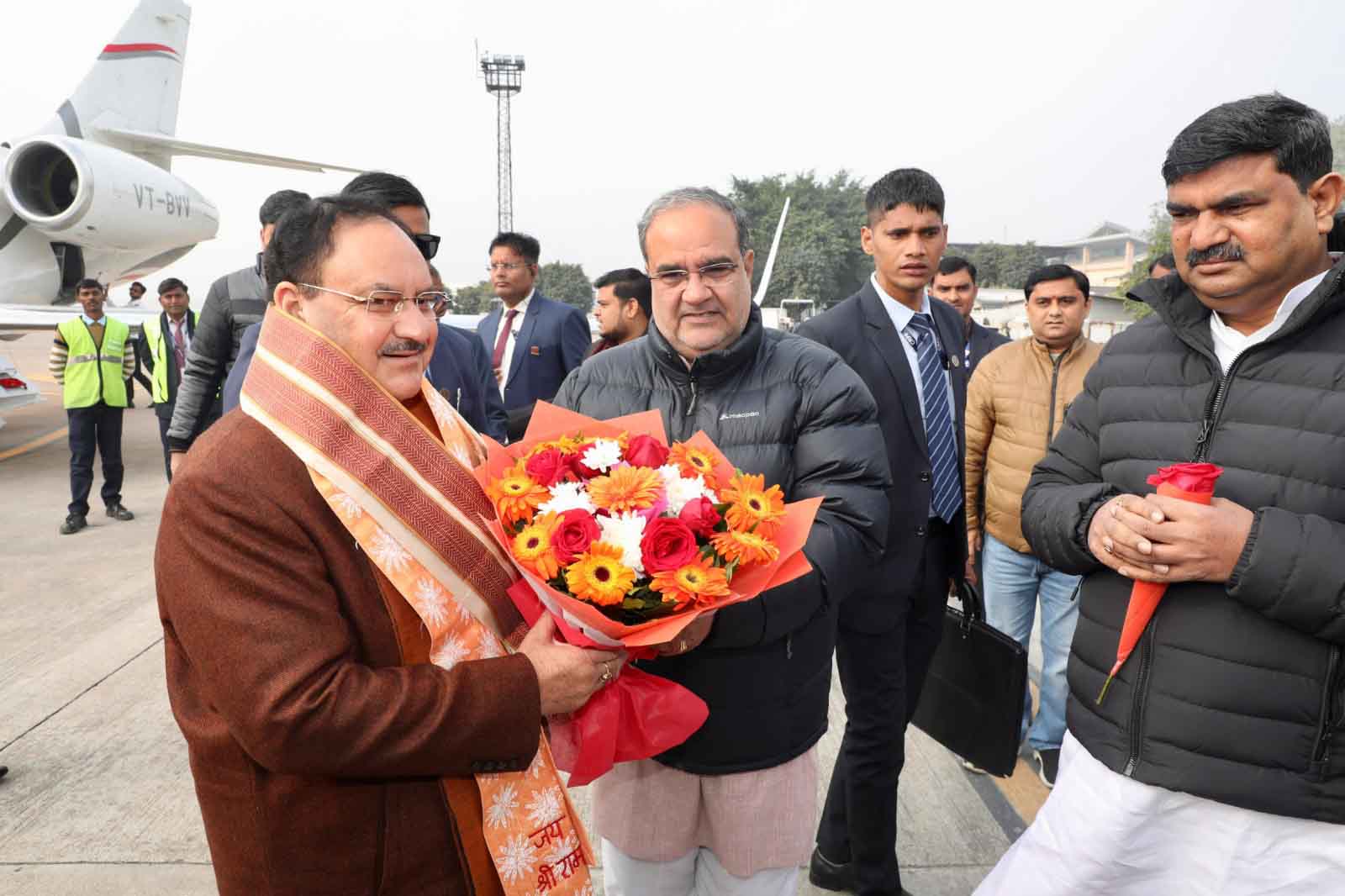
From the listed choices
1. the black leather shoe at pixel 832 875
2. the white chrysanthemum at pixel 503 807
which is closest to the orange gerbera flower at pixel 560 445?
the white chrysanthemum at pixel 503 807

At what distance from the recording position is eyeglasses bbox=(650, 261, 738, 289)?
1916mm

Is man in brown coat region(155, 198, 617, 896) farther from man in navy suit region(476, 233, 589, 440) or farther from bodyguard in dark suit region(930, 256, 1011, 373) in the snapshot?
bodyguard in dark suit region(930, 256, 1011, 373)

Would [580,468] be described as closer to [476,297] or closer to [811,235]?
[811,235]

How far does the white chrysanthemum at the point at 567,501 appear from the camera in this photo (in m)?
1.37

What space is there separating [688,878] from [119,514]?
7.49 metres

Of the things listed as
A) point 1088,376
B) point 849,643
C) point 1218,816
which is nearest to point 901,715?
point 849,643

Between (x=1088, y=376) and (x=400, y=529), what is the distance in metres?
1.52

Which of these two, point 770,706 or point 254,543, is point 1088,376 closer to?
point 770,706

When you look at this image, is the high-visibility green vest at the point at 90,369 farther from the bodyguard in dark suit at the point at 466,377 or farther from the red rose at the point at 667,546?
the red rose at the point at 667,546

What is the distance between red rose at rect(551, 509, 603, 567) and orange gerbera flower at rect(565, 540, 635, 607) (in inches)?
0.5

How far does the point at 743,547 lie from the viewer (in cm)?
138

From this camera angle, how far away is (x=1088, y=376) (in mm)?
1875

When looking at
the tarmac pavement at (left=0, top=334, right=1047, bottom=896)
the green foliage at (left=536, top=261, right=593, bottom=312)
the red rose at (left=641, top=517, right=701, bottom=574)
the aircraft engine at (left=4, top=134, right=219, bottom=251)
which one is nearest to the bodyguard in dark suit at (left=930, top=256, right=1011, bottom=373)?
the tarmac pavement at (left=0, top=334, right=1047, bottom=896)

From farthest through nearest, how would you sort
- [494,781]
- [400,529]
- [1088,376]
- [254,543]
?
1. [1088,376]
2. [494,781]
3. [400,529]
4. [254,543]
